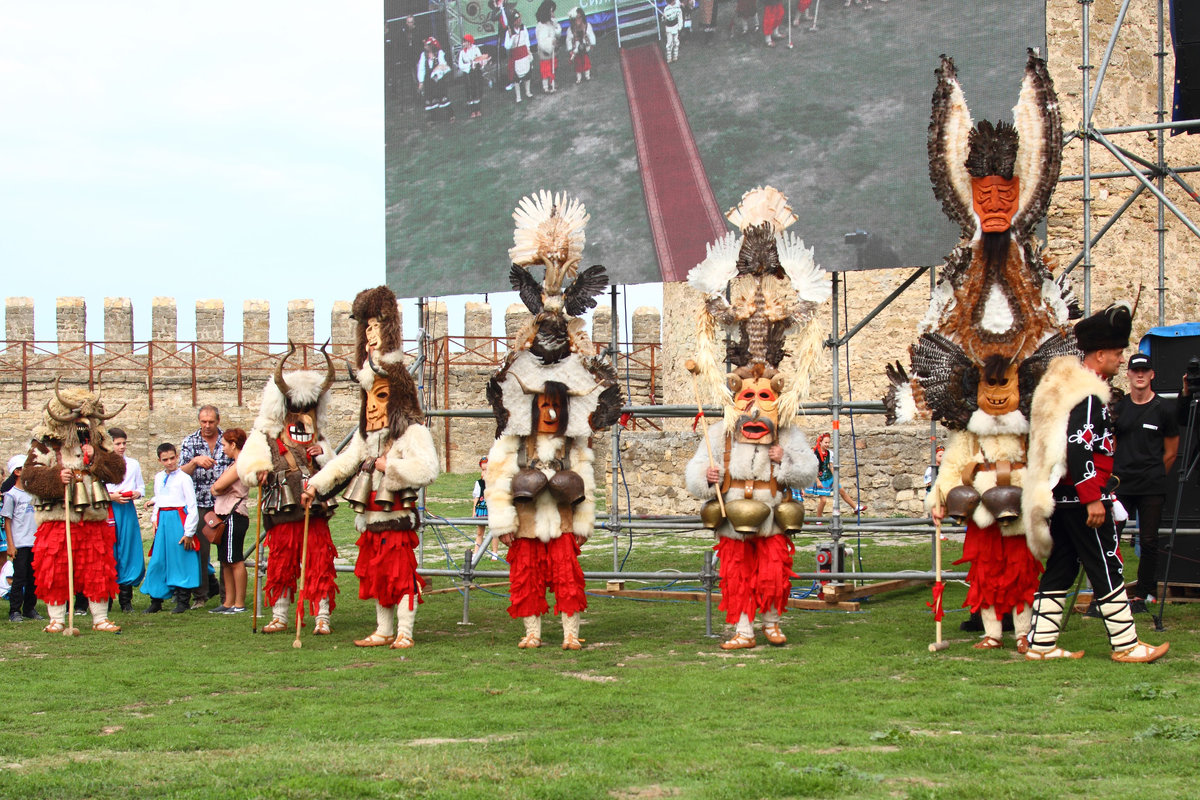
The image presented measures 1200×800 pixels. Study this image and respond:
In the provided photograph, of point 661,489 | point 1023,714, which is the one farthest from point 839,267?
point 661,489

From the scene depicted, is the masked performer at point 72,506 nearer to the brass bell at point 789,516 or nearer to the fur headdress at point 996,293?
the brass bell at point 789,516

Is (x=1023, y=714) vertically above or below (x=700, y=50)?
below

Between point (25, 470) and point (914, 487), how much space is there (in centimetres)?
1071

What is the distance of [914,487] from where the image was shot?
51.8 ft

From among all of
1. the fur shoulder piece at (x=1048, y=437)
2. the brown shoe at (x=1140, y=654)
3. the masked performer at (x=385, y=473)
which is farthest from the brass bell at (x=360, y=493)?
the brown shoe at (x=1140, y=654)

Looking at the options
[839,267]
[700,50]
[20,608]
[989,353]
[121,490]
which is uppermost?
[700,50]

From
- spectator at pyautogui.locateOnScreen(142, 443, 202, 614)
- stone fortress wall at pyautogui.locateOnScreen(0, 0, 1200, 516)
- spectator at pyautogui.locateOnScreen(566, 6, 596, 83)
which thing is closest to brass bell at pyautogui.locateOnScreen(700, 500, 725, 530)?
stone fortress wall at pyautogui.locateOnScreen(0, 0, 1200, 516)

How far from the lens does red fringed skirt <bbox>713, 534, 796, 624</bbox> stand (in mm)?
7195

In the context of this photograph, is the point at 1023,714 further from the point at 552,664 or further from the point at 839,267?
the point at 839,267

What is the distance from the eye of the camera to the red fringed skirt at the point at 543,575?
7.35 metres

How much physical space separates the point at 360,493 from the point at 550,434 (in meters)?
1.17

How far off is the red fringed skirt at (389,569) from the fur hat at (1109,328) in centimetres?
393

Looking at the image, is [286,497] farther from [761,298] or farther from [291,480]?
A: [761,298]

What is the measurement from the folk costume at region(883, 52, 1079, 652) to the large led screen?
244 cm
